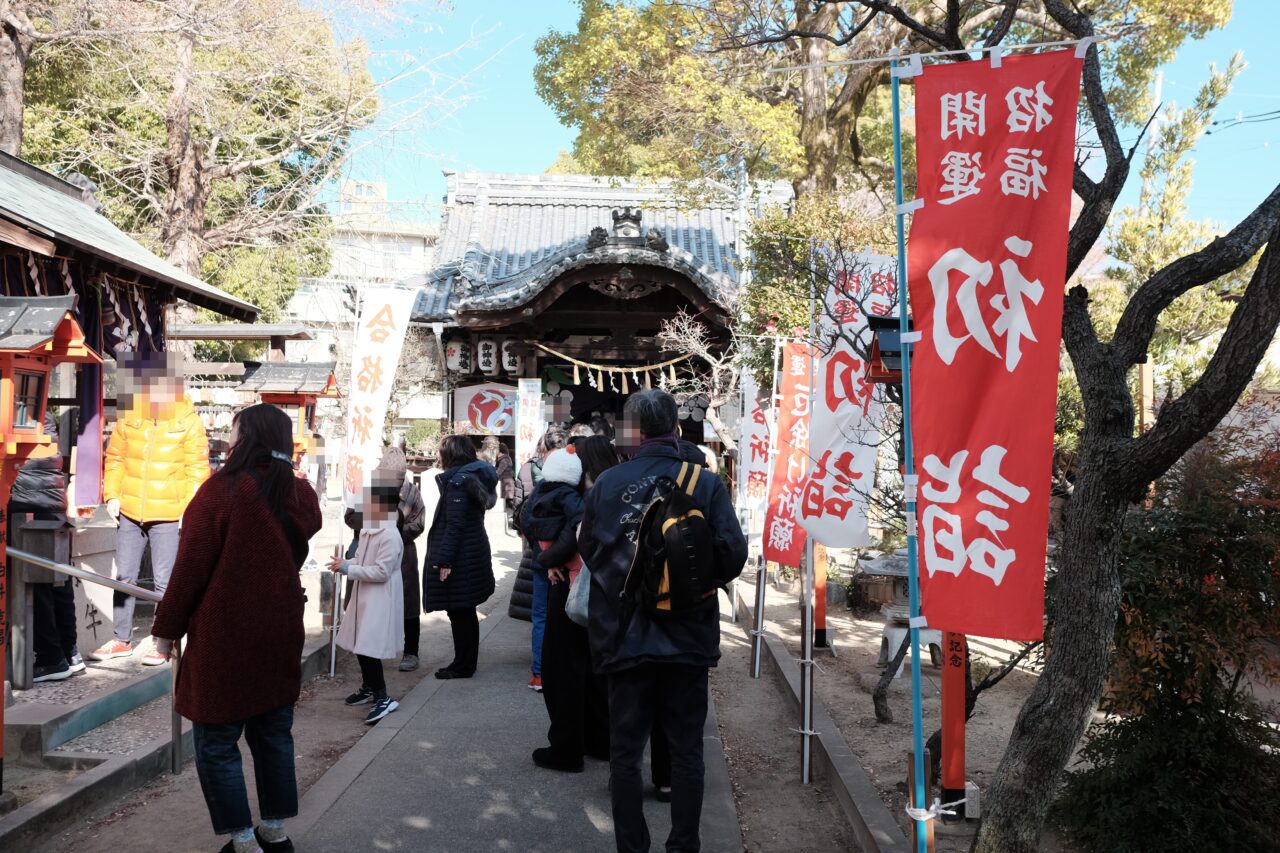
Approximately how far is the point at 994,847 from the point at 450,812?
2565 mm

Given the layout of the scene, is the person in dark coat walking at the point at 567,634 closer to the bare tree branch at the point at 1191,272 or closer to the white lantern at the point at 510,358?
the bare tree branch at the point at 1191,272

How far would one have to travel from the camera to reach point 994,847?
11.8ft

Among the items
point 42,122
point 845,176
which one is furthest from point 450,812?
point 845,176

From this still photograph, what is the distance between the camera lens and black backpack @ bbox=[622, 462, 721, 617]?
386cm

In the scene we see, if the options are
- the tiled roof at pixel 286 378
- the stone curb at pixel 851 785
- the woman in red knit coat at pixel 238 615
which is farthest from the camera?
the tiled roof at pixel 286 378

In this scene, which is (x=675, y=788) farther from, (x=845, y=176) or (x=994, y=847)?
(x=845, y=176)

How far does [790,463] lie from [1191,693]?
4.13 m

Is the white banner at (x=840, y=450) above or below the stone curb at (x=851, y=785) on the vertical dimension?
above

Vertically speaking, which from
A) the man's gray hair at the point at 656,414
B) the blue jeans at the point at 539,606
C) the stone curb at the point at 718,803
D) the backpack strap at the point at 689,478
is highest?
the man's gray hair at the point at 656,414

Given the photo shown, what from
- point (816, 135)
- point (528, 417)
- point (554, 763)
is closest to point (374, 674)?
point (554, 763)

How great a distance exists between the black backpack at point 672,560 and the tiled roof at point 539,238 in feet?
40.4

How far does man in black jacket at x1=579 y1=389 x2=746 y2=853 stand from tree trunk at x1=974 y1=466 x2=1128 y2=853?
121cm

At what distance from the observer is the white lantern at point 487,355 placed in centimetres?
1814

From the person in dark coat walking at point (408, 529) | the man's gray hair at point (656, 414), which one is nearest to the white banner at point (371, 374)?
the person in dark coat walking at point (408, 529)
